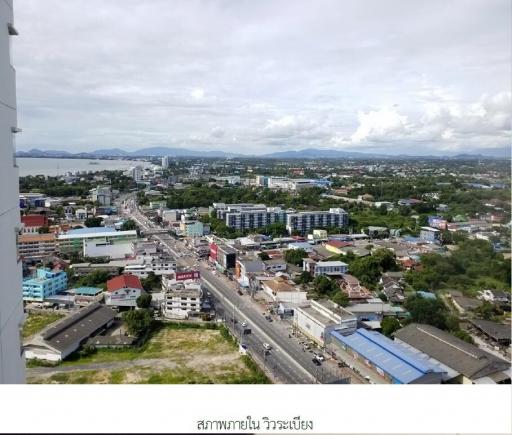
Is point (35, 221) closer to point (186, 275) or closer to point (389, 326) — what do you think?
point (186, 275)

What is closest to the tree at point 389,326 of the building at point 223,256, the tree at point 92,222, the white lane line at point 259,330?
the white lane line at point 259,330

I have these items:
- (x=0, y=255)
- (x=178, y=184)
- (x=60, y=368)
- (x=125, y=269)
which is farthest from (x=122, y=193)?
(x=0, y=255)

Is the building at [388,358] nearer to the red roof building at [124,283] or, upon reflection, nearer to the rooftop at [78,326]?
the rooftop at [78,326]

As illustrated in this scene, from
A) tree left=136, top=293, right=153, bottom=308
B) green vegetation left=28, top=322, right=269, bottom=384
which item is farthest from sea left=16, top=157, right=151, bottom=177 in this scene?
green vegetation left=28, top=322, right=269, bottom=384

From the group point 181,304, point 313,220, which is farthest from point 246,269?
point 313,220

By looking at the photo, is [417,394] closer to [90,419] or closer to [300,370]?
[90,419]

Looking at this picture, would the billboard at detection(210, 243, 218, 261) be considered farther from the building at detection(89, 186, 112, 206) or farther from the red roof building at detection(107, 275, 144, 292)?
the building at detection(89, 186, 112, 206)

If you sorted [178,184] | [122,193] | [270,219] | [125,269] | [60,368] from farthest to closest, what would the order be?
[178,184], [122,193], [270,219], [125,269], [60,368]
